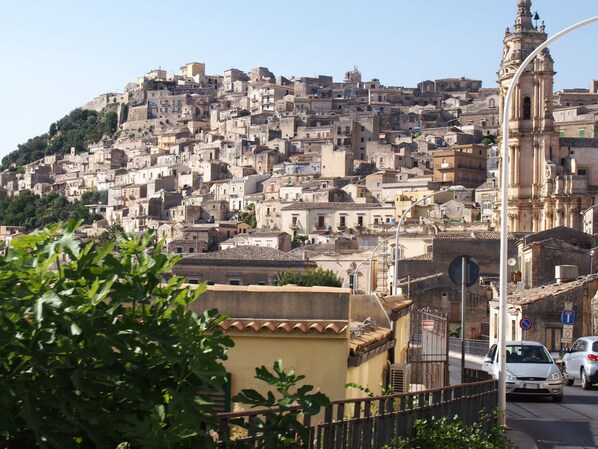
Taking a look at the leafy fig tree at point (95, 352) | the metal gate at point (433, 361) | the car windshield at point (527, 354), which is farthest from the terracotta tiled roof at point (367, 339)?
the leafy fig tree at point (95, 352)

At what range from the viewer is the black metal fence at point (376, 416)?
315 inches

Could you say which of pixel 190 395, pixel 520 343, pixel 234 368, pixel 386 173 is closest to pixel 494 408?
pixel 234 368

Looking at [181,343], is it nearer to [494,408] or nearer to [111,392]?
[111,392]

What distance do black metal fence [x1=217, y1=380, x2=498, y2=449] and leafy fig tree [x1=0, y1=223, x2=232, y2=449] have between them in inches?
36.0

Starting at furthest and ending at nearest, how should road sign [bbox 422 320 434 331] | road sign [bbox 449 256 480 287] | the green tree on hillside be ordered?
the green tree on hillside → road sign [bbox 422 320 434 331] → road sign [bbox 449 256 480 287]

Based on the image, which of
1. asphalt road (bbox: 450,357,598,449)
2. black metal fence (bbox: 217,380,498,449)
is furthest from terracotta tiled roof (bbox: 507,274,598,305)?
black metal fence (bbox: 217,380,498,449)

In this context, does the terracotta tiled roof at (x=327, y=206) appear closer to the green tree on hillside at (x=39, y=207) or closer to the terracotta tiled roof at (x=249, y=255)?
the terracotta tiled roof at (x=249, y=255)

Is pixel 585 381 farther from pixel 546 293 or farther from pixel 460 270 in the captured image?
pixel 546 293

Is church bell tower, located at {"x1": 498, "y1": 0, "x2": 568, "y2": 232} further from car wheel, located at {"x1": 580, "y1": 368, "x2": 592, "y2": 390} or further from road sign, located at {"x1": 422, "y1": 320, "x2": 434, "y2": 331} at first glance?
road sign, located at {"x1": 422, "y1": 320, "x2": 434, "y2": 331}

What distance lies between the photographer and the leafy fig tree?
6113mm

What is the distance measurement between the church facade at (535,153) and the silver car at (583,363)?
169 ft

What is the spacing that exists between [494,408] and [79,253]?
35.1 feet

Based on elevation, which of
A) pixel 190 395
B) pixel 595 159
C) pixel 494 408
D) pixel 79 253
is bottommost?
pixel 494 408

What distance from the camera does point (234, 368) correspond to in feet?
42.8
